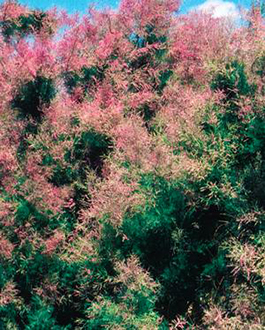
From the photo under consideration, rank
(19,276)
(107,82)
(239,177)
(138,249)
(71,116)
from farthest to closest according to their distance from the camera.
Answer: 1. (107,82)
2. (71,116)
3. (19,276)
4. (138,249)
5. (239,177)

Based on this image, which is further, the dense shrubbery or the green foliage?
the green foliage

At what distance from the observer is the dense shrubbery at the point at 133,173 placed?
7.50m

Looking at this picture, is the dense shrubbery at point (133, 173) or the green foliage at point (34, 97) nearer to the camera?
the dense shrubbery at point (133, 173)

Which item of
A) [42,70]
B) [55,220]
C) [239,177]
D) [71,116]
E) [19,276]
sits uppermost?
[42,70]

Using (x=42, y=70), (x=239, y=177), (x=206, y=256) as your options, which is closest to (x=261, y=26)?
(x=239, y=177)

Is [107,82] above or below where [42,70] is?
below

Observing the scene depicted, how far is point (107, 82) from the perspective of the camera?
11.2m

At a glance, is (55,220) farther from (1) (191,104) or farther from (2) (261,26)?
(2) (261,26)

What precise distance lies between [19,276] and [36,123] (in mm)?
3994

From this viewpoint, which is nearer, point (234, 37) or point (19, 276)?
point (234, 37)

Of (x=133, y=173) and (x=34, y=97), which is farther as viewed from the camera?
(x=34, y=97)

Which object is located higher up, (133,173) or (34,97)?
(34,97)

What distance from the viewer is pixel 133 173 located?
838 centimetres

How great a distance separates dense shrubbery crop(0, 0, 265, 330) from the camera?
24.6 ft
